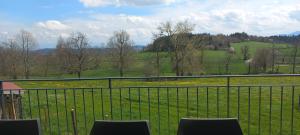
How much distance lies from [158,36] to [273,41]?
40979 millimetres

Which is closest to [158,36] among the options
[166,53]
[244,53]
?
[166,53]

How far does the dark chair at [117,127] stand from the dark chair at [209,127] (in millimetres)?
383

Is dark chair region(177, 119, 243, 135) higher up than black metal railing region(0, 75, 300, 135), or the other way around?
dark chair region(177, 119, 243, 135)

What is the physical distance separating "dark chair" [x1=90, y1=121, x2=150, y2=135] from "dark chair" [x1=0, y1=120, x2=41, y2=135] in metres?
0.51

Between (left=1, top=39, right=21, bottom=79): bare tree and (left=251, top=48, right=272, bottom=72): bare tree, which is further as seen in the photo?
(left=251, top=48, right=272, bottom=72): bare tree

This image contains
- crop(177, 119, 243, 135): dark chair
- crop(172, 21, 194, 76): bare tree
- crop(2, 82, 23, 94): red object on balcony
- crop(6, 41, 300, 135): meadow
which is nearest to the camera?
crop(177, 119, 243, 135): dark chair

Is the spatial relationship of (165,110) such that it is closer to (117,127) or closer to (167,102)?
(167,102)

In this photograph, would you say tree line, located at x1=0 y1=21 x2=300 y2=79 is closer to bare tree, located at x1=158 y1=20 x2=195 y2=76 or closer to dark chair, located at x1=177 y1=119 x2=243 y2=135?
bare tree, located at x1=158 y1=20 x2=195 y2=76

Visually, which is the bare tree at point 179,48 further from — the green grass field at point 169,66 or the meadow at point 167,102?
the meadow at point 167,102

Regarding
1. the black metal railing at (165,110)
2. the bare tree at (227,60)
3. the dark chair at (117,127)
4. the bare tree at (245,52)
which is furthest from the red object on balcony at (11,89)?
the bare tree at (245,52)

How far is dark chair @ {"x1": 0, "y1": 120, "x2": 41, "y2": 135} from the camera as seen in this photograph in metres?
3.04

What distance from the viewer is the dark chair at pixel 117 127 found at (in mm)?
2971

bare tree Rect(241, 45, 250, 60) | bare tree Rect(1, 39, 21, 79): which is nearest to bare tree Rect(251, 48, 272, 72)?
bare tree Rect(241, 45, 250, 60)

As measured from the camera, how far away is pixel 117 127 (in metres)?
3.00
